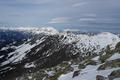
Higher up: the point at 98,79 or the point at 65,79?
the point at 98,79

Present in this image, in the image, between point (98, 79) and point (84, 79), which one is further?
point (84, 79)

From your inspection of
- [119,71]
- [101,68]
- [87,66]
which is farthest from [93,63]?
[119,71]

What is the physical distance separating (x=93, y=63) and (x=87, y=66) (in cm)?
234

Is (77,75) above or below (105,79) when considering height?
below

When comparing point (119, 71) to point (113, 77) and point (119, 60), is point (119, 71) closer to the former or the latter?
point (113, 77)

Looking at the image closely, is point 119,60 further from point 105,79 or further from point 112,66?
point 105,79

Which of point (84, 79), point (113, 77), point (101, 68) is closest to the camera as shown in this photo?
point (113, 77)

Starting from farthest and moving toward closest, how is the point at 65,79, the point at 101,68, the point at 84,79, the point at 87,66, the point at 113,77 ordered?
the point at 87,66 → the point at 65,79 → the point at 101,68 → the point at 84,79 → the point at 113,77

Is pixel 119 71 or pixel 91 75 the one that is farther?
pixel 91 75

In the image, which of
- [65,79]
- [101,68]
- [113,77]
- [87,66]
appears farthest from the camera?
[87,66]

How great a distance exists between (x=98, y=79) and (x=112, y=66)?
825 cm

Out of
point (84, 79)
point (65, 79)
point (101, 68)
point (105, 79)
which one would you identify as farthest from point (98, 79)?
point (65, 79)

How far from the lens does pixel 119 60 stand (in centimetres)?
4703

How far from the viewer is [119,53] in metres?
54.6
